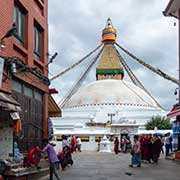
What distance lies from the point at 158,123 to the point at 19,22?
45.8 meters

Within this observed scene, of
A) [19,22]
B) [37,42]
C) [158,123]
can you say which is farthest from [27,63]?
[158,123]

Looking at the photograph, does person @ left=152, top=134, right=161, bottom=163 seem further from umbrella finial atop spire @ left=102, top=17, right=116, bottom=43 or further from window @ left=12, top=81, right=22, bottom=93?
umbrella finial atop spire @ left=102, top=17, right=116, bottom=43

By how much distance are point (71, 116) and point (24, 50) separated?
51.6 m

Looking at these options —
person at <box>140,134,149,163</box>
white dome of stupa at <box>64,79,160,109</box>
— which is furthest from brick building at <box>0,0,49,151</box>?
white dome of stupa at <box>64,79,160,109</box>

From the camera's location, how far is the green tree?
58388 millimetres

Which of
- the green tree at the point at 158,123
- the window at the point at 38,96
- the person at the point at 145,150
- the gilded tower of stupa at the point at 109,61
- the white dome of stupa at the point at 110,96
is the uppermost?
the gilded tower of stupa at the point at 109,61

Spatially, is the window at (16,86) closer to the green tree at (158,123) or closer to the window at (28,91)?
the window at (28,91)

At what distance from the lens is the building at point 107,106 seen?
4778cm

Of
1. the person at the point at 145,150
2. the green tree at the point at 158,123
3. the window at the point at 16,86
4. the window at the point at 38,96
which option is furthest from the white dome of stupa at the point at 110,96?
the window at the point at 16,86

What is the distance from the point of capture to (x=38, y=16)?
17.9 meters

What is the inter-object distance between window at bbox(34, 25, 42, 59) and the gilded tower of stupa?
222ft

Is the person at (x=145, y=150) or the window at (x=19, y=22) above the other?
the window at (x=19, y=22)

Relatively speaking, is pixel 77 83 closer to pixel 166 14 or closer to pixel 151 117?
pixel 151 117

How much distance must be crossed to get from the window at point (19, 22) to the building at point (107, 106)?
101 feet
